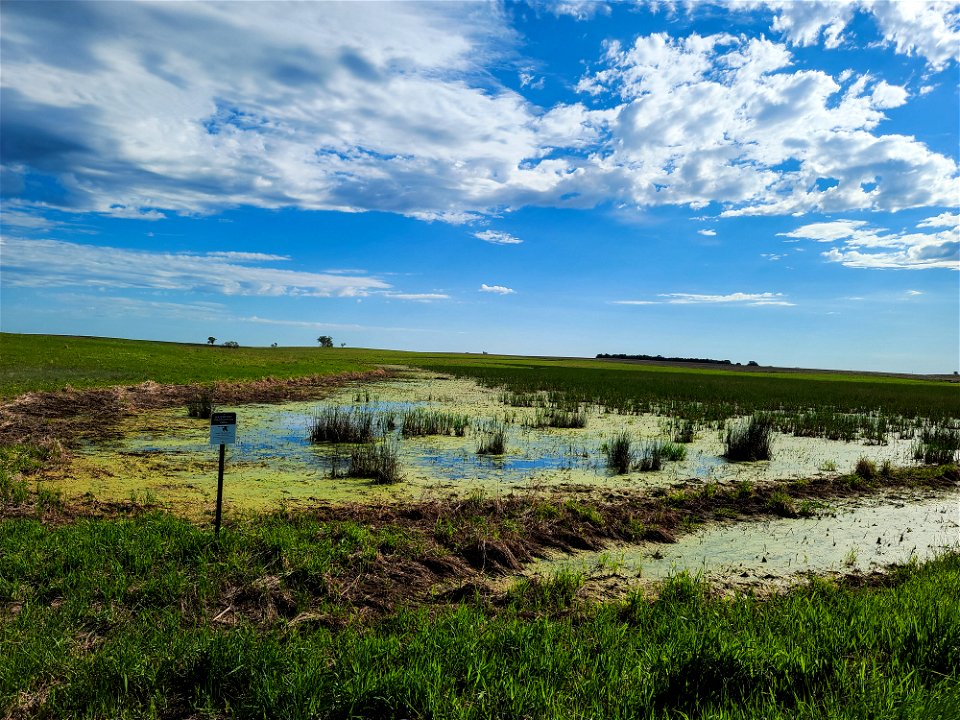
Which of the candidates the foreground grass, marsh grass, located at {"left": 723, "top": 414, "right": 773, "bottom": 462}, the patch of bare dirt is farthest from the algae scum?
the foreground grass

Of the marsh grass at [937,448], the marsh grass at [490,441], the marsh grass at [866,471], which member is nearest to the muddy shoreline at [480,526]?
the marsh grass at [866,471]

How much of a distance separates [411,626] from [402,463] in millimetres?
6691

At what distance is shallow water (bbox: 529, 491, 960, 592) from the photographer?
5.75 m

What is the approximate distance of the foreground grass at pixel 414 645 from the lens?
3105 mm

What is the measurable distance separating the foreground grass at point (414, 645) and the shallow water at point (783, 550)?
2.00 ft

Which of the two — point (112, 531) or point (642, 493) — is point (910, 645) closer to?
point (642, 493)

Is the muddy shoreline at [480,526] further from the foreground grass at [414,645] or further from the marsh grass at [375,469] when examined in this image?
the marsh grass at [375,469]

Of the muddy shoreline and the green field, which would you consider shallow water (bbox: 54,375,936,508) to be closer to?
the muddy shoreline

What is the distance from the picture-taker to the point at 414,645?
3619 mm

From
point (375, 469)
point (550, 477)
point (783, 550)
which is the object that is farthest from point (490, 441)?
point (783, 550)

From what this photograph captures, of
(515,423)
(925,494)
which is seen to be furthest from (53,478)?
(925,494)

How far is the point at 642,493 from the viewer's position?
9.08 m

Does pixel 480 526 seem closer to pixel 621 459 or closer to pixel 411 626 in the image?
pixel 411 626

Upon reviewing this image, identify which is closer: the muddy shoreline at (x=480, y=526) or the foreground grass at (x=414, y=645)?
the foreground grass at (x=414, y=645)
